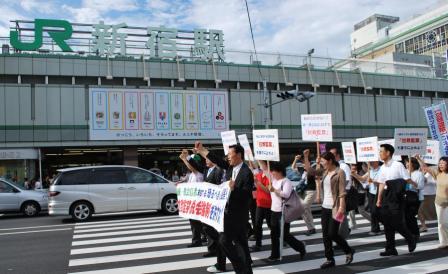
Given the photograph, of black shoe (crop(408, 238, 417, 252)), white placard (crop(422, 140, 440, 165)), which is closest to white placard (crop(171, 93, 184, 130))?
white placard (crop(422, 140, 440, 165))

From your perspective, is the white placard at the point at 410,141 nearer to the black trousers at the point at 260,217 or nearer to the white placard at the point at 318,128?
the white placard at the point at 318,128

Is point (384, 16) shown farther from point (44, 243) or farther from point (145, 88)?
point (44, 243)

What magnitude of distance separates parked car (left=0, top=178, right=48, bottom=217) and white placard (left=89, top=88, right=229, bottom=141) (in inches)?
563

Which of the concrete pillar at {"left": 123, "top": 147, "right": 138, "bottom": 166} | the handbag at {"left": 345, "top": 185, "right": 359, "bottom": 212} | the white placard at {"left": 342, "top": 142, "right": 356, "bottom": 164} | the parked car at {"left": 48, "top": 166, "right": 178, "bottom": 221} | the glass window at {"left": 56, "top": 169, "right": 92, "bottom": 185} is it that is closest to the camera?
the handbag at {"left": 345, "top": 185, "right": 359, "bottom": 212}

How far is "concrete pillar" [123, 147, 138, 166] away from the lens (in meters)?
32.9

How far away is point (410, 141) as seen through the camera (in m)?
8.61

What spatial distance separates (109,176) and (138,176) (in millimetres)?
918

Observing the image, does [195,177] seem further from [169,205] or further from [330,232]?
[169,205]

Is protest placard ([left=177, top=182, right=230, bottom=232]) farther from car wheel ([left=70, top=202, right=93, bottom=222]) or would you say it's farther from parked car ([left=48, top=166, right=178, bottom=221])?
car wheel ([left=70, top=202, right=93, bottom=222])

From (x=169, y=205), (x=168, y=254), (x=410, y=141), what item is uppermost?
(x=410, y=141)

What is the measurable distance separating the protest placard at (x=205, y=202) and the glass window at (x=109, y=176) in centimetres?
678

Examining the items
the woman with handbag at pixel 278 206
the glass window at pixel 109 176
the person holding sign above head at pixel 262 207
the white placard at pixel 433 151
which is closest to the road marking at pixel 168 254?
the person holding sign above head at pixel 262 207

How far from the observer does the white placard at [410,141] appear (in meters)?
8.52

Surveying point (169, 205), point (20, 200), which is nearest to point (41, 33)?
point (20, 200)
